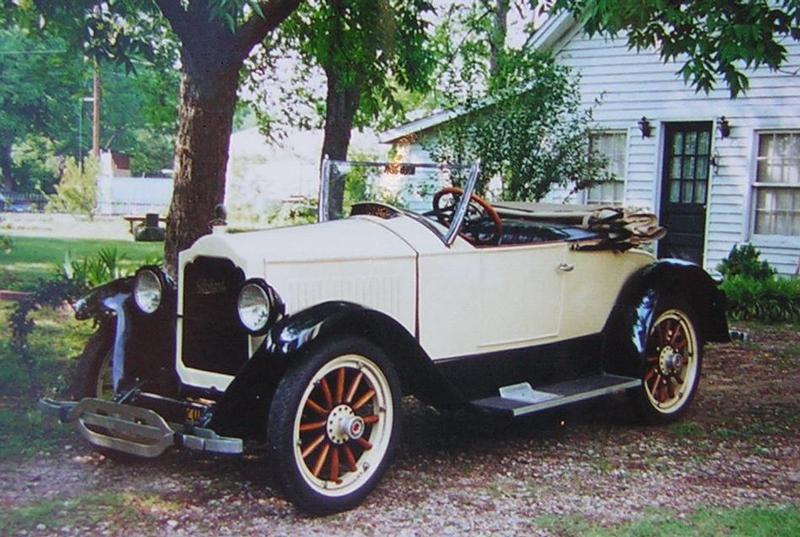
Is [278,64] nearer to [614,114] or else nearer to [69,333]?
[69,333]

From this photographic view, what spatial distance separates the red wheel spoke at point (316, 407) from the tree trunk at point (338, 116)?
261 cm

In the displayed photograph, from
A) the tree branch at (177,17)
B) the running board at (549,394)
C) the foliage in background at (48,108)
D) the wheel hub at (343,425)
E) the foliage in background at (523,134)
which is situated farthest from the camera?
the foliage in background at (523,134)

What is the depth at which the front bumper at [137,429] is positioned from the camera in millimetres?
2871

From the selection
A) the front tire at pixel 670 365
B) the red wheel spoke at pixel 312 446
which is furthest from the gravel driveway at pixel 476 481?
the red wheel spoke at pixel 312 446

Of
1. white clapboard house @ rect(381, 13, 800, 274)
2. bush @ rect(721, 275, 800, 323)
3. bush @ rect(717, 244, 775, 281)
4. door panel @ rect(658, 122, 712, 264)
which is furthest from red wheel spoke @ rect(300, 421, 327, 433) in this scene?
door panel @ rect(658, 122, 712, 264)

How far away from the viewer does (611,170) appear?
8836 mm

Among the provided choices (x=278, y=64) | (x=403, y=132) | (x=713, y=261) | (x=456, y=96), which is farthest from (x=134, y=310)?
(x=713, y=261)

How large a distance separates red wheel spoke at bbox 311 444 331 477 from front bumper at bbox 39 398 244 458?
0.95 ft

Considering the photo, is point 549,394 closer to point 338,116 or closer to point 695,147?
point 338,116

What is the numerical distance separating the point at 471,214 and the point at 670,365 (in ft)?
4.16

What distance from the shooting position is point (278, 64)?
205 inches

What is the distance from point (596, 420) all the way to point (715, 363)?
190 cm

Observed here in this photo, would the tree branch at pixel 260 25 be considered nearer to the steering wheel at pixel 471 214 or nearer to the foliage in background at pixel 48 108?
the foliage in background at pixel 48 108

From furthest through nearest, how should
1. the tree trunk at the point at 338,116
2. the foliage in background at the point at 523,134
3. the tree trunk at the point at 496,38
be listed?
the tree trunk at the point at 496,38
the foliage in background at the point at 523,134
the tree trunk at the point at 338,116
